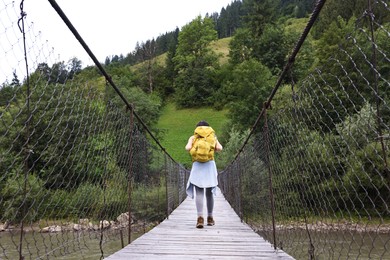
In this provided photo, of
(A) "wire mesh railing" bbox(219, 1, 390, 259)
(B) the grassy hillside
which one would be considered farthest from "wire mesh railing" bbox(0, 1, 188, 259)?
(B) the grassy hillside

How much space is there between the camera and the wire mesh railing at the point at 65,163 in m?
1.34

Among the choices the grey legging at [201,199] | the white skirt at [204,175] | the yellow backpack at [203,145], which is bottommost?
the grey legging at [201,199]

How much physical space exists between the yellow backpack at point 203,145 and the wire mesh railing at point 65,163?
47cm

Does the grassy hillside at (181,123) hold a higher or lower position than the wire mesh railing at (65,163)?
higher

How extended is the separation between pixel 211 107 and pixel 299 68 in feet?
35.1

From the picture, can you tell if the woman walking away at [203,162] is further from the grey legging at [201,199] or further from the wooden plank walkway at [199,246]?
the wooden plank walkway at [199,246]

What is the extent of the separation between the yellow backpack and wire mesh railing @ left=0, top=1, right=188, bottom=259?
0.47 meters

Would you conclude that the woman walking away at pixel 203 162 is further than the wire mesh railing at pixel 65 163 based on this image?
Yes

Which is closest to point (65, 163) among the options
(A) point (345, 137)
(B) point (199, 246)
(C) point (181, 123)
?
(B) point (199, 246)

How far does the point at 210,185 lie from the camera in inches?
127

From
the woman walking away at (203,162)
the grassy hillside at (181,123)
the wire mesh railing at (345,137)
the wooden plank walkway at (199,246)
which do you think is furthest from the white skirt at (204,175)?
the grassy hillside at (181,123)

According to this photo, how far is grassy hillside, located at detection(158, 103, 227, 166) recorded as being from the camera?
2566 centimetres

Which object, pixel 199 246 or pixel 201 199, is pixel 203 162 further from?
pixel 199 246

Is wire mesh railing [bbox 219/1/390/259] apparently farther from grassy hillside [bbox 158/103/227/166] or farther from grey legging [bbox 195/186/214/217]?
grassy hillside [bbox 158/103/227/166]
